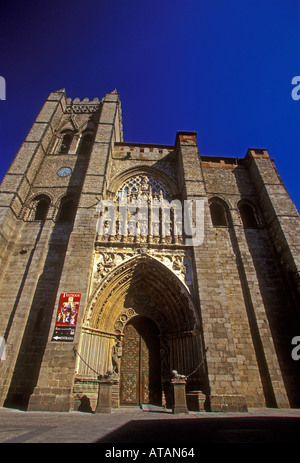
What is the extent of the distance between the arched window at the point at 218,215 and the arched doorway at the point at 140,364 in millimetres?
5343

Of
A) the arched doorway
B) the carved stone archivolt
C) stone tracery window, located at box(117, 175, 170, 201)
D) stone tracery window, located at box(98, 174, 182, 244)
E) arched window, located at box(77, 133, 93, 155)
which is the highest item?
arched window, located at box(77, 133, 93, 155)

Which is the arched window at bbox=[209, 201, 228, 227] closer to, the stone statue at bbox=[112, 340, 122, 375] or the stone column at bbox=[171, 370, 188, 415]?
the stone statue at bbox=[112, 340, 122, 375]

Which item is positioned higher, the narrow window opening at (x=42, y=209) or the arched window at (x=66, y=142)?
the arched window at (x=66, y=142)

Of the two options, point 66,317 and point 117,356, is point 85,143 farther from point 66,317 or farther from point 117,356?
point 117,356

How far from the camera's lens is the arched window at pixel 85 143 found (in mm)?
13656

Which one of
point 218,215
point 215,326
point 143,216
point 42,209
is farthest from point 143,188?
point 215,326

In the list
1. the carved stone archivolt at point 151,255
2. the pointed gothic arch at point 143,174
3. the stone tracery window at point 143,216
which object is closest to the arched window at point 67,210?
the pointed gothic arch at point 143,174

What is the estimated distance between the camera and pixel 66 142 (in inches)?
564

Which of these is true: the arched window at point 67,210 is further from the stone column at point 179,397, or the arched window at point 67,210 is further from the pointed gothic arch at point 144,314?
the stone column at point 179,397

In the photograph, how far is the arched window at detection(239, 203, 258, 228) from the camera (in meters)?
10.9

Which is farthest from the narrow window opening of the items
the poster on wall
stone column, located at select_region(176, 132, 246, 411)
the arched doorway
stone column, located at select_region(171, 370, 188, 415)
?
stone column, located at select_region(171, 370, 188, 415)

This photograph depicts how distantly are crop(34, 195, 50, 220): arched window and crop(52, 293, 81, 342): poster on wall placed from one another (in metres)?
4.89
